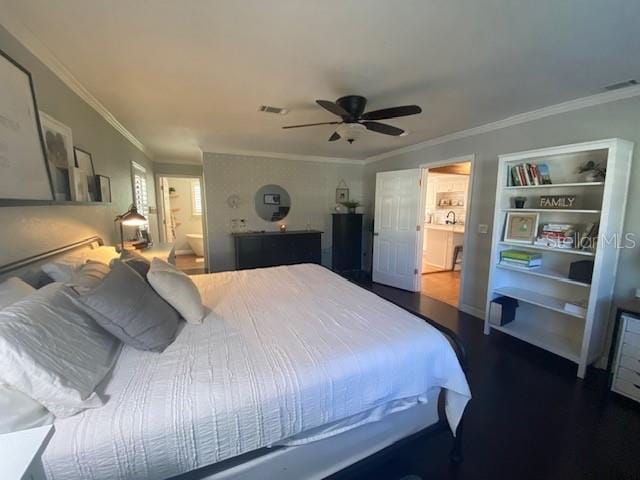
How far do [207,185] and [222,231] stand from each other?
2.65ft

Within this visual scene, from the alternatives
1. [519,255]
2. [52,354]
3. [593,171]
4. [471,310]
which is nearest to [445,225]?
[471,310]

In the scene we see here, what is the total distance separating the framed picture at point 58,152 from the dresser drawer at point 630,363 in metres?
4.10

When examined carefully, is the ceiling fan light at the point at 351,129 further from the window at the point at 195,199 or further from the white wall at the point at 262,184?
the window at the point at 195,199

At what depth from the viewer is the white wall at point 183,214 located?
23.4 feet

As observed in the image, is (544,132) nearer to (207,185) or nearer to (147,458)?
(147,458)

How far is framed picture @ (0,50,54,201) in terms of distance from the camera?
130 cm

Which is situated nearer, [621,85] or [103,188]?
[621,85]

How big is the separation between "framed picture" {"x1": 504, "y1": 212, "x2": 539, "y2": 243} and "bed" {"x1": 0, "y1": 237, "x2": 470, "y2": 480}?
1.84 m

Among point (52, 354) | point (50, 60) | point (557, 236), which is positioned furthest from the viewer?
point (557, 236)

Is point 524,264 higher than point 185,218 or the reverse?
the reverse

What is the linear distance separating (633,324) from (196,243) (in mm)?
7367

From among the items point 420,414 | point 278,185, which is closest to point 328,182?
point 278,185

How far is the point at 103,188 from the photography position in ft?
8.52

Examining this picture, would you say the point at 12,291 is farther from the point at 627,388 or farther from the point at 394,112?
the point at 627,388
